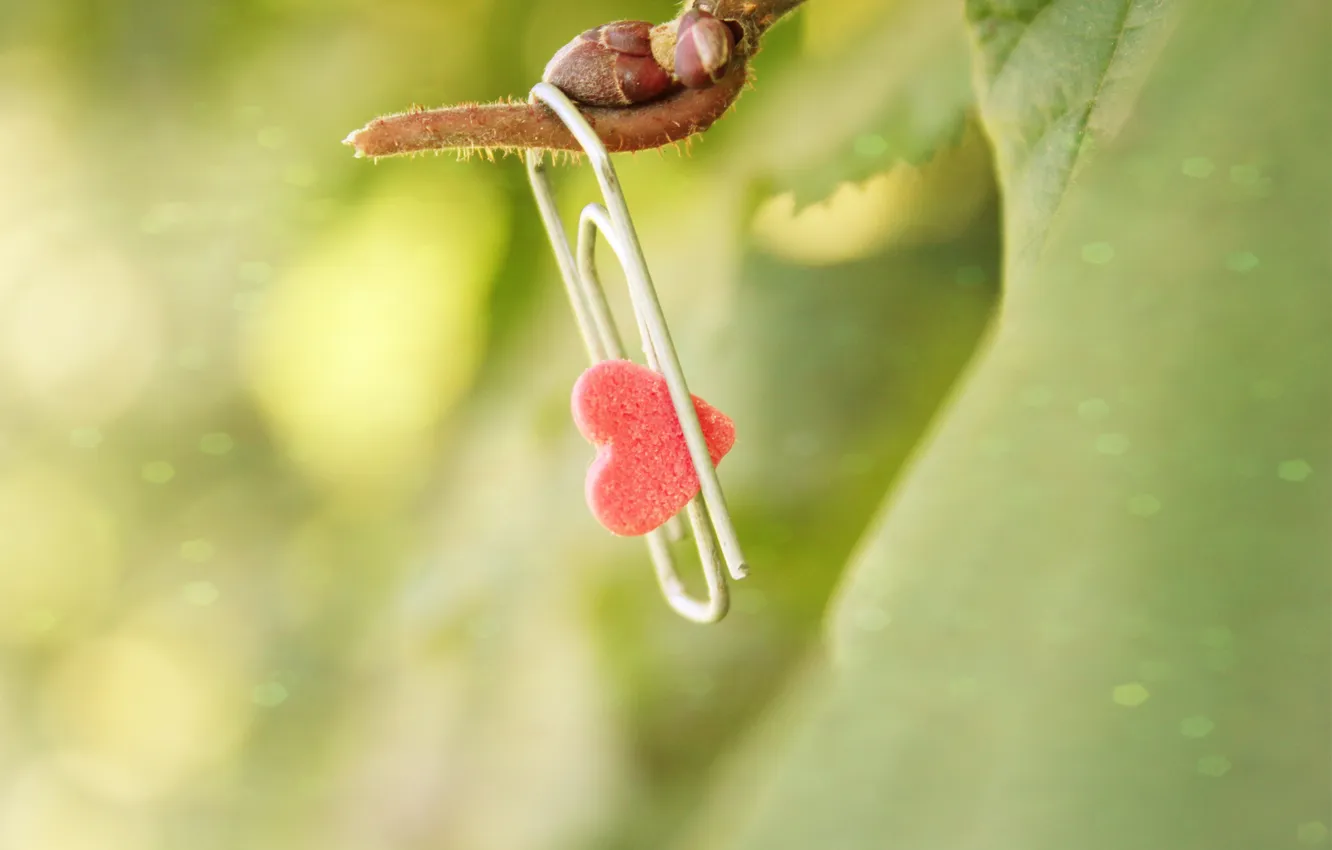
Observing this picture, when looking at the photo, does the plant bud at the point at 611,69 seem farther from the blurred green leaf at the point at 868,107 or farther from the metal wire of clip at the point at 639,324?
the blurred green leaf at the point at 868,107

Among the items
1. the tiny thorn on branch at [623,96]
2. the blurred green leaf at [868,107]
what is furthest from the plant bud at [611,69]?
the blurred green leaf at [868,107]

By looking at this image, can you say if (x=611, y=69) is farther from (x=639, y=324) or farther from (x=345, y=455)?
(x=345, y=455)

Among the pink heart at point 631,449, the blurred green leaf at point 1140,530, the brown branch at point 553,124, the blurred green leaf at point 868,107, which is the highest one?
the brown branch at point 553,124

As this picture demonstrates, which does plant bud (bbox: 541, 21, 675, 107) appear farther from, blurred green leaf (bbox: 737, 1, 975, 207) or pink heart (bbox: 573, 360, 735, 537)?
blurred green leaf (bbox: 737, 1, 975, 207)

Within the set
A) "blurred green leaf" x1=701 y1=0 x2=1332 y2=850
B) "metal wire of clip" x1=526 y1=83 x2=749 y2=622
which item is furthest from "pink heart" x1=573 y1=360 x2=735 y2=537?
"blurred green leaf" x1=701 y1=0 x2=1332 y2=850

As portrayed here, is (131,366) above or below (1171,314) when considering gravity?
above

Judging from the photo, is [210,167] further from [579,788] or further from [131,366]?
[579,788]

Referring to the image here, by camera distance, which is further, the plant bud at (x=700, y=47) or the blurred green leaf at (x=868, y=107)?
the blurred green leaf at (x=868, y=107)

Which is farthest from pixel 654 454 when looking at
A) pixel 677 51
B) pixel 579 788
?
pixel 579 788
